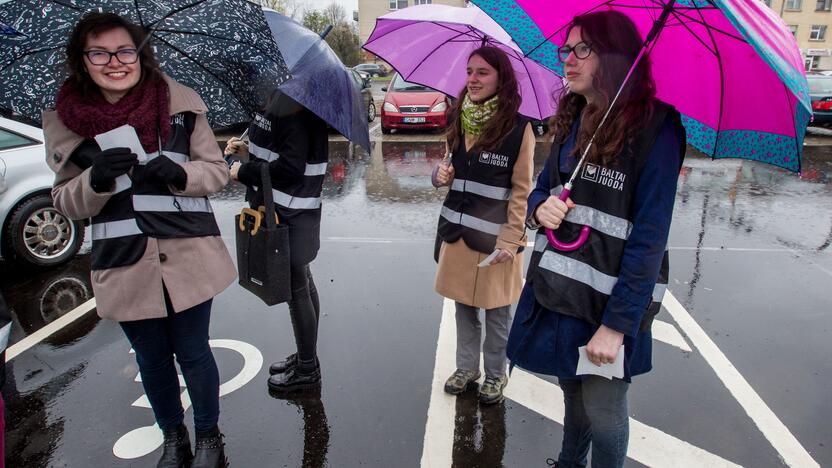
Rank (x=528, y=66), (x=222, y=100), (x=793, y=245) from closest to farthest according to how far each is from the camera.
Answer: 1. (x=222, y=100)
2. (x=528, y=66)
3. (x=793, y=245)

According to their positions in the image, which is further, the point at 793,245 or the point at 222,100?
the point at 793,245

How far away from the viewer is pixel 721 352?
3.83 m

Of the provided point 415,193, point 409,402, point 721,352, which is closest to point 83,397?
point 409,402

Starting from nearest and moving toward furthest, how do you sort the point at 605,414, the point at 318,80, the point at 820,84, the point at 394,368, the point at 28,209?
the point at 605,414 → the point at 318,80 → the point at 394,368 → the point at 28,209 → the point at 820,84

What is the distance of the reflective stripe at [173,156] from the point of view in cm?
217

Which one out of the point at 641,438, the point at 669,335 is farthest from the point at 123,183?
the point at 669,335

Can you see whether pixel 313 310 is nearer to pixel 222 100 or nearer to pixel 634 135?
pixel 222 100

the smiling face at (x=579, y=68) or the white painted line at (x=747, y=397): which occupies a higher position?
the smiling face at (x=579, y=68)

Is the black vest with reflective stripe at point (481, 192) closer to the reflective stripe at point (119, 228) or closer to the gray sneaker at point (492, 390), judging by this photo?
the gray sneaker at point (492, 390)

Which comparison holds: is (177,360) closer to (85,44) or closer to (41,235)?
(85,44)

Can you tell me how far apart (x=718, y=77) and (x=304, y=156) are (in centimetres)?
185

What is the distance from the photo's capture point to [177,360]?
244 centimetres

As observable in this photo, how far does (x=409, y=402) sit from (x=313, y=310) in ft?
2.59

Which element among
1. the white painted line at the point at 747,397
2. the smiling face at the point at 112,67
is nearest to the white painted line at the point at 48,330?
the smiling face at the point at 112,67
